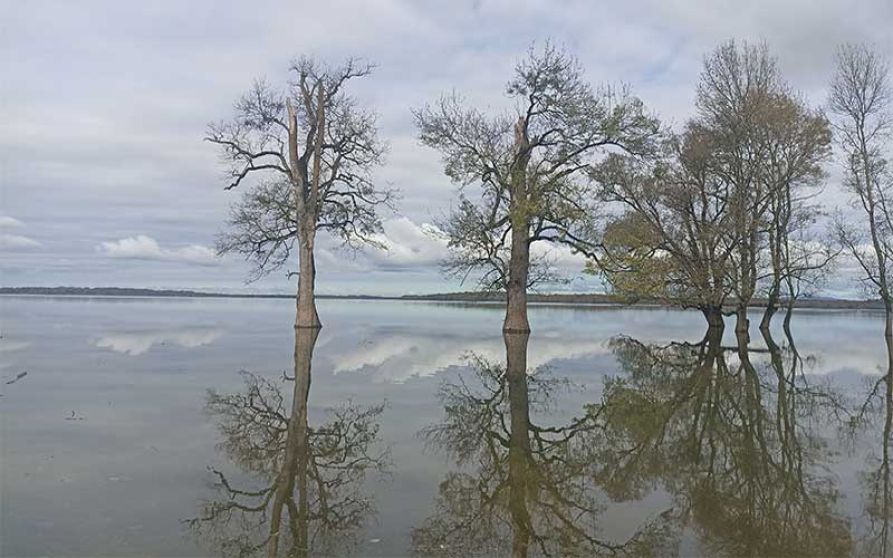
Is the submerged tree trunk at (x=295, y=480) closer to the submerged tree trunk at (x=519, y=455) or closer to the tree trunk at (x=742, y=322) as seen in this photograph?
the submerged tree trunk at (x=519, y=455)

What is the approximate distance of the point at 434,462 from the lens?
7.75 metres

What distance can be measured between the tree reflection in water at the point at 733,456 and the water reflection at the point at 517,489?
1.31 ft

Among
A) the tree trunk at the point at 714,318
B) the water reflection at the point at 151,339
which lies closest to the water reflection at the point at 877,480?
the water reflection at the point at 151,339

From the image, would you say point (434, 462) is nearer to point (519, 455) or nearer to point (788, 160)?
point (519, 455)

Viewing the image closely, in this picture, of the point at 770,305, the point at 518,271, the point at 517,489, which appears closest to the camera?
the point at 517,489

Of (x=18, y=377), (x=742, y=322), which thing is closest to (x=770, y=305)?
(x=742, y=322)

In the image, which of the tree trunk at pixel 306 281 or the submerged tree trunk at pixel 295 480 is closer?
the submerged tree trunk at pixel 295 480

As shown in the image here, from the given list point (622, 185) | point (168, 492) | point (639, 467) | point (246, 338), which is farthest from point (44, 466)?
point (622, 185)

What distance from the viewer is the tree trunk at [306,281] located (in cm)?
2883

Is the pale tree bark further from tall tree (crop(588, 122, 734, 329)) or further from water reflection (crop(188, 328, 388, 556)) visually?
water reflection (crop(188, 328, 388, 556))

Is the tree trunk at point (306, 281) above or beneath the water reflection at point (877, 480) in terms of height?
above

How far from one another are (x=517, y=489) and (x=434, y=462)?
53.4 inches

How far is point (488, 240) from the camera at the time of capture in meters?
28.4

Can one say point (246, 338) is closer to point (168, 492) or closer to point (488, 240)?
point (488, 240)
